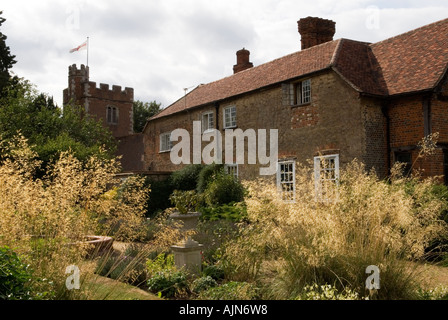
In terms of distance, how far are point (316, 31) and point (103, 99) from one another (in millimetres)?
24852

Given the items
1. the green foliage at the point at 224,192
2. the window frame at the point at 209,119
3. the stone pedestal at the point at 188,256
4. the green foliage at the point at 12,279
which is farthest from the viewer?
the window frame at the point at 209,119

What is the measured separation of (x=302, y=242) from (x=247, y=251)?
4.23 ft

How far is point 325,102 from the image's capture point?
1562 cm

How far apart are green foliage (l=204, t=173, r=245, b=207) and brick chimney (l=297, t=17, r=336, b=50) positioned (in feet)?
24.3

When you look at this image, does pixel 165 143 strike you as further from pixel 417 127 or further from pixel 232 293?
pixel 232 293

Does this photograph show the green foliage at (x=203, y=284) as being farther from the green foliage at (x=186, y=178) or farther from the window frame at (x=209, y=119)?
the window frame at (x=209, y=119)

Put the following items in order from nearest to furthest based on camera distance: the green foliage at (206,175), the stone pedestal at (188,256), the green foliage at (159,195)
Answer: the stone pedestal at (188,256) < the green foliage at (206,175) < the green foliage at (159,195)

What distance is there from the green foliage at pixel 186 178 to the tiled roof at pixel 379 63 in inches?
140

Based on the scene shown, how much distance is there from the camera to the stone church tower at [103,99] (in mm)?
39062

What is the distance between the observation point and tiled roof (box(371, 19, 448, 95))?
14279 mm

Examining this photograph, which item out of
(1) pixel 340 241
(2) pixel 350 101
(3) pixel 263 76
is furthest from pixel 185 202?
(3) pixel 263 76

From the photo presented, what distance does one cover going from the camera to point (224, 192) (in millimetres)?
17000

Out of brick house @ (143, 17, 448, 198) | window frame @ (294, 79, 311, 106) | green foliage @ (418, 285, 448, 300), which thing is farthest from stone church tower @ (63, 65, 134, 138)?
green foliage @ (418, 285, 448, 300)

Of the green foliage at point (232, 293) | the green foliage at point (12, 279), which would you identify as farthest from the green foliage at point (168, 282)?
the green foliage at point (12, 279)
